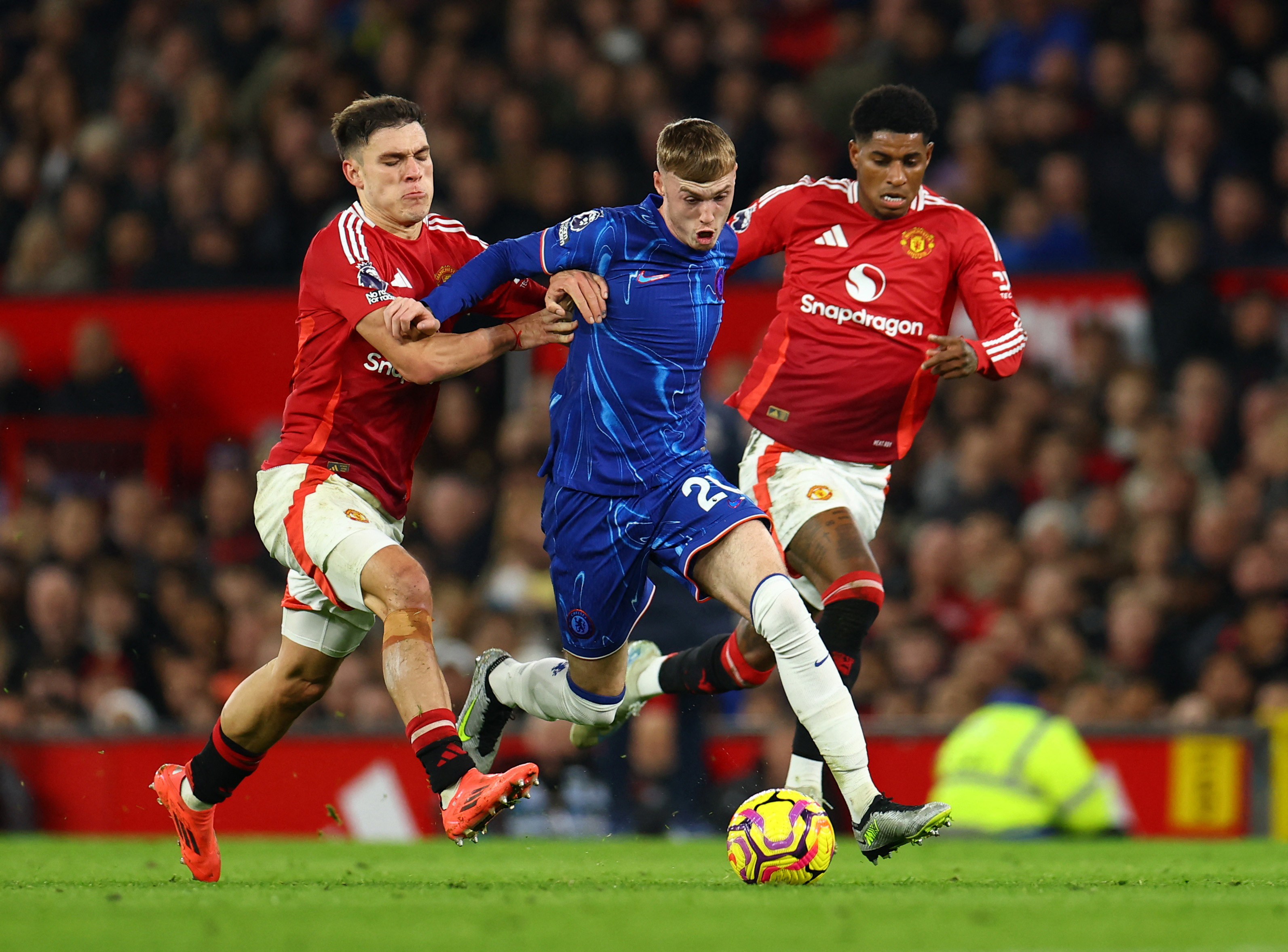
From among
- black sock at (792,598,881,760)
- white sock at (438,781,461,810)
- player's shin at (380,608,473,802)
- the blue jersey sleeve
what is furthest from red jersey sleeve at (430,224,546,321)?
white sock at (438,781,461,810)

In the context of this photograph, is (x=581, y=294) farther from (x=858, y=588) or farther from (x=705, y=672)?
(x=705, y=672)

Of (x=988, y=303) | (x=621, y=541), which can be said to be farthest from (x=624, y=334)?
(x=988, y=303)

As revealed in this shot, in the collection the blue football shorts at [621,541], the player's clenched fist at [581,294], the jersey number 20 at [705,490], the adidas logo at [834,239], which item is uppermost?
the adidas logo at [834,239]

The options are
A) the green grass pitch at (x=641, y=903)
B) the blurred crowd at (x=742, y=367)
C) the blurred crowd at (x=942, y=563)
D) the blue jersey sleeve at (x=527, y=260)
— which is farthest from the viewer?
the blurred crowd at (x=742, y=367)

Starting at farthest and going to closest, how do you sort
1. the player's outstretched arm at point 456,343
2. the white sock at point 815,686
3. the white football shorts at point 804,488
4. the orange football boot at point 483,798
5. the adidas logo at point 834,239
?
the adidas logo at point 834,239 → the white football shorts at point 804,488 → the player's outstretched arm at point 456,343 → the white sock at point 815,686 → the orange football boot at point 483,798

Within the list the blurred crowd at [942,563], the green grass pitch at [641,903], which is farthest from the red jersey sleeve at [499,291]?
the blurred crowd at [942,563]

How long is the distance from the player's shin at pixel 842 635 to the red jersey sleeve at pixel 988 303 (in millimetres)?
878

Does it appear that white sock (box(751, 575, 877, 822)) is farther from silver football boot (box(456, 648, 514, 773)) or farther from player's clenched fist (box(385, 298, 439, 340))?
silver football boot (box(456, 648, 514, 773))

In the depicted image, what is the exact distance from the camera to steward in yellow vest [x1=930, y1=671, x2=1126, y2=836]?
928 cm

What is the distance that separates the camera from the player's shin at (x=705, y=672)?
23.8 feet

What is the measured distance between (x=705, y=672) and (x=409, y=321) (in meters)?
2.05

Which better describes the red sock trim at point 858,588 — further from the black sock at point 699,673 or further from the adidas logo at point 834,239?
the adidas logo at point 834,239

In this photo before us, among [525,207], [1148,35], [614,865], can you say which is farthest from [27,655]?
[1148,35]

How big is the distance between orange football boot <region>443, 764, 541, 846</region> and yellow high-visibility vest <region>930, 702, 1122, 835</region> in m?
4.24
